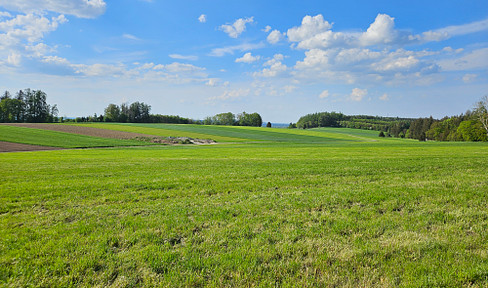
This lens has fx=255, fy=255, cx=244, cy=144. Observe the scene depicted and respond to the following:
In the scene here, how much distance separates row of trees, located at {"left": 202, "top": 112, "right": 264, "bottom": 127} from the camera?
15225 centimetres

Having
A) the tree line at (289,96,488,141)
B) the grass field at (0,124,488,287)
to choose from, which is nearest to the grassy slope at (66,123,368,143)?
the tree line at (289,96,488,141)

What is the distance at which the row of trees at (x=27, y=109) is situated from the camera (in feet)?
311

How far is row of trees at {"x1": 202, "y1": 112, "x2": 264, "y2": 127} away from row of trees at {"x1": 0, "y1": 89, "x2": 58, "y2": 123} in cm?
7570

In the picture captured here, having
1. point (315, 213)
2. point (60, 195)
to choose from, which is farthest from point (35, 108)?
point (315, 213)

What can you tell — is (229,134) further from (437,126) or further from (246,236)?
(437,126)

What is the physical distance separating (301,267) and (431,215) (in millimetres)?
4284

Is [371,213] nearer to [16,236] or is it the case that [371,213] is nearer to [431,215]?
[431,215]

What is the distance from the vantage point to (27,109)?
4058 inches

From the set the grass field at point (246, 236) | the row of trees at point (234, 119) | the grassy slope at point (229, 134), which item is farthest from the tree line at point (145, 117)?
the grass field at point (246, 236)

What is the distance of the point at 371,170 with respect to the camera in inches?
528

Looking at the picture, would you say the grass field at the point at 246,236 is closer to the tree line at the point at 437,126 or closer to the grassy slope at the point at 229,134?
the grassy slope at the point at 229,134

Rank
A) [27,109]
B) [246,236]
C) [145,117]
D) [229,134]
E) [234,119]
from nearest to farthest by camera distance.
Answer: [246,236]
[229,134]
[27,109]
[145,117]
[234,119]

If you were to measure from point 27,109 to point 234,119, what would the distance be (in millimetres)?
96779

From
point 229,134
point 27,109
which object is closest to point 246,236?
point 229,134
